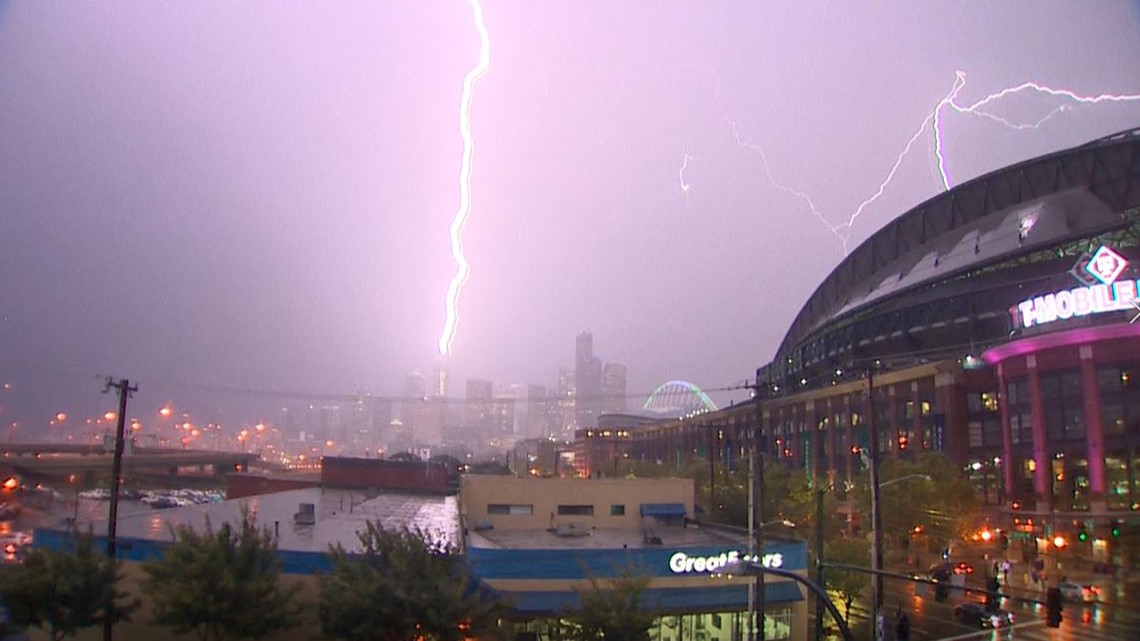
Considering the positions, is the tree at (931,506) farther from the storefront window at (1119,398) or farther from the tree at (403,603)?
the tree at (403,603)

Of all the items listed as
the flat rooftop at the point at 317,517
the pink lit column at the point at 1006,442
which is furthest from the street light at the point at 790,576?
the pink lit column at the point at 1006,442

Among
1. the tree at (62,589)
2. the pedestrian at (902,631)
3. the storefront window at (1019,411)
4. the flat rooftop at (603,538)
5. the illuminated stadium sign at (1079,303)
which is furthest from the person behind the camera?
the storefront window at (1019,411)

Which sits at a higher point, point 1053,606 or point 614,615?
point 1053,606

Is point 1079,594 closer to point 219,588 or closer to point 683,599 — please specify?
point 683,599

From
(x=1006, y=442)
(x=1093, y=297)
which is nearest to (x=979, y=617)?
(x=1093, y=297)

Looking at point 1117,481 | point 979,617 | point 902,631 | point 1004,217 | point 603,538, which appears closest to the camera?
point 902,631

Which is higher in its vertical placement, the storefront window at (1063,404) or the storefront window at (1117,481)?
the storefront window at (1063,404)

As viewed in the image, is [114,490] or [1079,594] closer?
[114,490]
